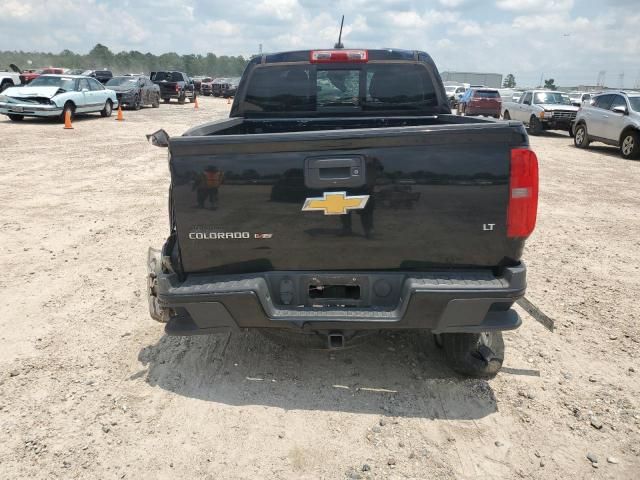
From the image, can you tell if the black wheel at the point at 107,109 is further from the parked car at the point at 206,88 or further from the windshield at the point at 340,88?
the parked car at the point at 206,88

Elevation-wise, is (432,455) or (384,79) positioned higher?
(384,79)

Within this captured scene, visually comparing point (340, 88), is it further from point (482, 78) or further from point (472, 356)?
point (482, 78)

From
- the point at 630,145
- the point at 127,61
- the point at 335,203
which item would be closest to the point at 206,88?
the point at 630,145

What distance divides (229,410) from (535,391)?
206 cm

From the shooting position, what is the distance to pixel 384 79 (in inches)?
181

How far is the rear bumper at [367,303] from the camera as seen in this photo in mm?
2900

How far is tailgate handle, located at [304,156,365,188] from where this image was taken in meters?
2.84

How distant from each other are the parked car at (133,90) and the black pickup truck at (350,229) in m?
25.0

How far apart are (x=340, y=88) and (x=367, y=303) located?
2.42 metres

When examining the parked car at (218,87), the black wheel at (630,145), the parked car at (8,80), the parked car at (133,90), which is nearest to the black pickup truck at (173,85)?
the parked car at (133,90)

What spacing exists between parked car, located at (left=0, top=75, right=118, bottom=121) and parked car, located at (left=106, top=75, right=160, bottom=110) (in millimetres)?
5534

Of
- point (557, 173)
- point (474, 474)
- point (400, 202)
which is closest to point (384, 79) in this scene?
point (400, 202)

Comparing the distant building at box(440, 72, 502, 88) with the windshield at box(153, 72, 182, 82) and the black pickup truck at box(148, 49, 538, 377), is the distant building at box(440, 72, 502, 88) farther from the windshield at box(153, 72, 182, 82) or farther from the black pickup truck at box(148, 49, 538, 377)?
the black pickup truck at box(148, 49, 538, 377)

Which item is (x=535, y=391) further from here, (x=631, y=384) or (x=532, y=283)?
(x=532, y=283)
